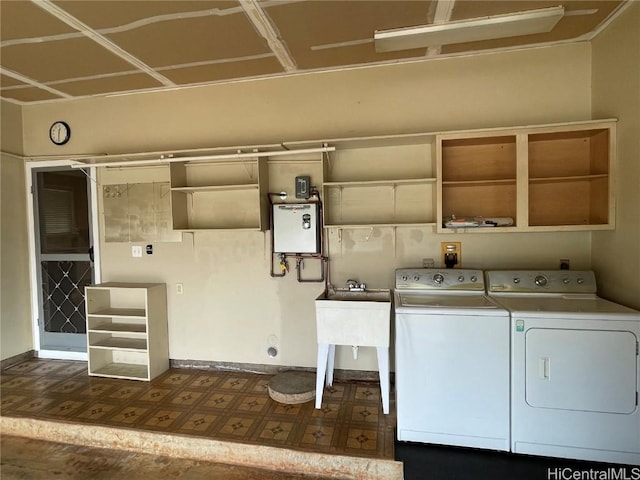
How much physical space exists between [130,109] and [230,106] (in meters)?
1.14

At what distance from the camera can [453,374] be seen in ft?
7.46

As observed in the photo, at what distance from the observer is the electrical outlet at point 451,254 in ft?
9.80

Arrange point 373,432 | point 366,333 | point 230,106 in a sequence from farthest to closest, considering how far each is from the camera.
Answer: point 230,106 → point 366,333 → point 373,432

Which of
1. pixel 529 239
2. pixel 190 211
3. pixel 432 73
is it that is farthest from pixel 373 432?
pixel 432 73

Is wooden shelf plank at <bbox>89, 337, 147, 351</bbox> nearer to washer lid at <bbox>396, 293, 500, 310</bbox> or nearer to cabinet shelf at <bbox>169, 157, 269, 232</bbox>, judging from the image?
cabinet shelf at <bbox>169, 157, 269, 232</bbox>

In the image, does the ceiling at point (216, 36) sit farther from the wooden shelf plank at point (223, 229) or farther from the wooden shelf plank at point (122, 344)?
the wooden shelf plank at point (122, 344)

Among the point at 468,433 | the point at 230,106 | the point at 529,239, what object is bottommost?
the point at 468,433

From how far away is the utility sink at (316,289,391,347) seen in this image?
2602 mm

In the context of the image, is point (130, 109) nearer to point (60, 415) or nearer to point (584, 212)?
point (60, 415)

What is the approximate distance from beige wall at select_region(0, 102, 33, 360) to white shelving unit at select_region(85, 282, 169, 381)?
42.9 inches

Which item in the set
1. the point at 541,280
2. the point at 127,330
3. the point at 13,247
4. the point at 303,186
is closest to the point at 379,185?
the point at 303,186

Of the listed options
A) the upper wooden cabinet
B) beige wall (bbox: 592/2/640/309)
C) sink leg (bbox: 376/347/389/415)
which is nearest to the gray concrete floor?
sink leg (bbox: 376/347/389/415)

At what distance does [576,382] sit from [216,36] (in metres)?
3.35

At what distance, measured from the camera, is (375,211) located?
10.3 ft
